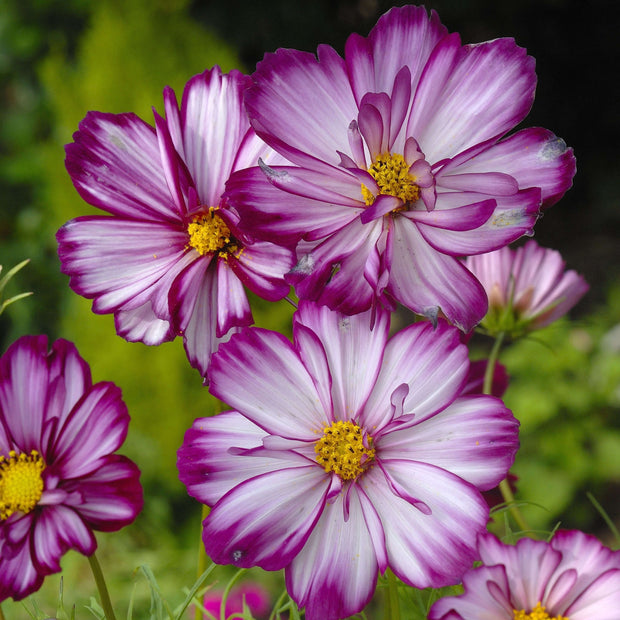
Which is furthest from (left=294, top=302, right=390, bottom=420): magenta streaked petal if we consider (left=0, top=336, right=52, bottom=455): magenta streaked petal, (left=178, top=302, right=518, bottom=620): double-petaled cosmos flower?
(left=0, top=336, right=52, bottom=455): magenta streaked petal

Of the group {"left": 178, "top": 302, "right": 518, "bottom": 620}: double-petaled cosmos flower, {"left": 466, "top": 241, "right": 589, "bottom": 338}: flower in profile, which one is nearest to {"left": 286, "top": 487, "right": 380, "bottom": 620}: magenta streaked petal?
{"left": 178, "top": 302, "right": 518, "bottom": 620}: double-petaled cosmos flower

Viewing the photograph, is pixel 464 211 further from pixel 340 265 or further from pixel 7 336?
pixel 7 336

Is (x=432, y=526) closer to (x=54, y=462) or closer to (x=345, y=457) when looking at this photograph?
(x=345, y=457)

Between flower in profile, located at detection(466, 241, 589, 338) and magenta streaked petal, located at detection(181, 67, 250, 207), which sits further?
flower in profile, located at detection(466, 241, 589, 338)

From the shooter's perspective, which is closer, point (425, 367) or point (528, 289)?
point (425, 367)

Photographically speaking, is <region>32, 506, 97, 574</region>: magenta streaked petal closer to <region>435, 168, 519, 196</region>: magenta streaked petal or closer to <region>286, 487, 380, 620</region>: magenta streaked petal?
<region>286, 487, 380, 620</region>: magenta streaked petal

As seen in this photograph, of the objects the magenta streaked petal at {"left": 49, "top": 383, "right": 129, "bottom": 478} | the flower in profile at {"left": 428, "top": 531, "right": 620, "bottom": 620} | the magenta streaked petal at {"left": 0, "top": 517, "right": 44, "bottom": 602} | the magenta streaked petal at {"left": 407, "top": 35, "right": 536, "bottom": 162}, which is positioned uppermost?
the magenta streaked petal at {"left": 407, "top": 35, "right": 536, "bottom": 162}

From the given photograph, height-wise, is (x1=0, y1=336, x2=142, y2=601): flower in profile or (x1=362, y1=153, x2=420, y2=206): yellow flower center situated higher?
(x1=362, y1=153, x2=420, y2=206): yellow flower center

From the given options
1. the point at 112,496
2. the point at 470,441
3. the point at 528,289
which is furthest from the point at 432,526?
the point at 528,289

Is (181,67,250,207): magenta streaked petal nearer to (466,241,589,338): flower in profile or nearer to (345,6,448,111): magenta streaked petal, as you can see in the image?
(345,6,448,111): magenta streaked petal
